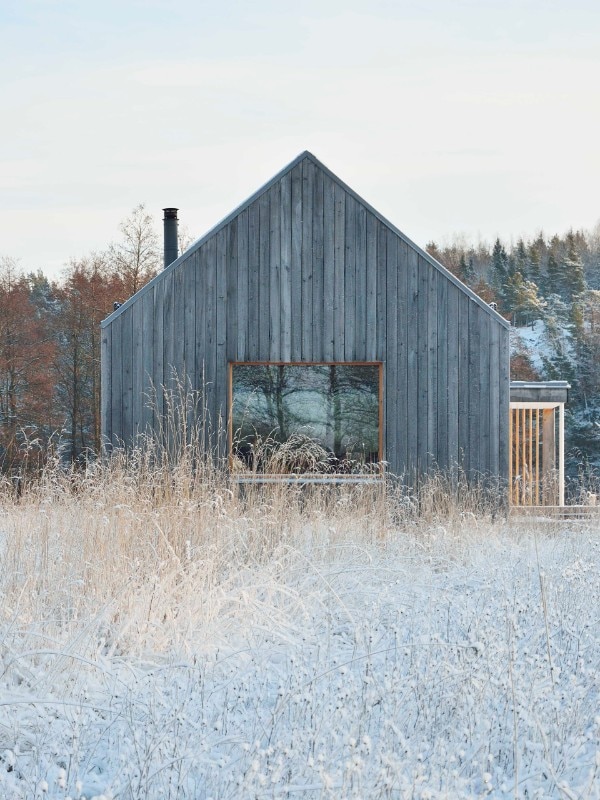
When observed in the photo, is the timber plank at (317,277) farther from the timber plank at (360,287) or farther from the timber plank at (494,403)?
the timber plank at (494,403)

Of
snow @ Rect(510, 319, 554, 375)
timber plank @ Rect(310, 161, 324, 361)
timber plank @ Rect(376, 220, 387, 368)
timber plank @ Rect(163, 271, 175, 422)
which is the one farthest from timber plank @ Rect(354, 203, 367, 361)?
snow @ Rect(510, 319, 554, 375)

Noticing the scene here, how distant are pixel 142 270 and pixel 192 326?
15.2 metres

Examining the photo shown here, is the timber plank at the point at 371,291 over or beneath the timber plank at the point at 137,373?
over

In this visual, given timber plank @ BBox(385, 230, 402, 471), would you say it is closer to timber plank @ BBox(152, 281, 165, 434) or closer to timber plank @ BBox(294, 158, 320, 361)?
timber plank @ BBox(294, 158, 320, 361)

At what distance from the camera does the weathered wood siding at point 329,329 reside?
10.8 meters

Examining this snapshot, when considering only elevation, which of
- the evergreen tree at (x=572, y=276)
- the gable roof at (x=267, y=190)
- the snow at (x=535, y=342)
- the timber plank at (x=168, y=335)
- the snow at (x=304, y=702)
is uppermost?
the evergreen tree at (x=572, y=276)

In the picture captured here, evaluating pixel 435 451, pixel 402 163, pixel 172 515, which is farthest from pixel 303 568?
pixel 402 163

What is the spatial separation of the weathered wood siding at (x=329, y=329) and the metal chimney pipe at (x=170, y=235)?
1.89 meters

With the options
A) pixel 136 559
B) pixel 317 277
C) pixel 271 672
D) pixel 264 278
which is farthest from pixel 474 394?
pixel 271 672

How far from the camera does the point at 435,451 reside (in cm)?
1080

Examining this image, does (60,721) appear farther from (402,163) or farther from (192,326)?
(402,163)

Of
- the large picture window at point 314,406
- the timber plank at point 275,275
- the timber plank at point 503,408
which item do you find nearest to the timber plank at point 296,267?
the timber plank at point 275,275

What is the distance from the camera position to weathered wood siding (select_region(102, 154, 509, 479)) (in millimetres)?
10820

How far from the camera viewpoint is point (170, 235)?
12883 millimetres
